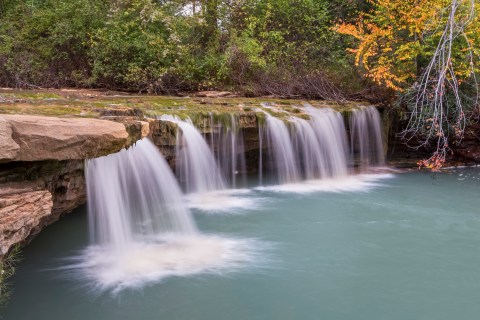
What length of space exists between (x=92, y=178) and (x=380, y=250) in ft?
12.9

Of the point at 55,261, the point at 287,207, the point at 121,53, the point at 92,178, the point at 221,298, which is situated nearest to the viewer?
the point at 221,298

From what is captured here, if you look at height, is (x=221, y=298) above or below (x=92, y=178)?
below

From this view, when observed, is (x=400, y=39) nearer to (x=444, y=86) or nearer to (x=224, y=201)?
(x=444, y=86)

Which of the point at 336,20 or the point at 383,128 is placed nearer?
the point at 383,128

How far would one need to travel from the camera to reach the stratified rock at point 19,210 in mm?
3352

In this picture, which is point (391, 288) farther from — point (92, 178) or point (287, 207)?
point (92, 178)

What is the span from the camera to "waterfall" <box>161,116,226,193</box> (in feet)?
26.9

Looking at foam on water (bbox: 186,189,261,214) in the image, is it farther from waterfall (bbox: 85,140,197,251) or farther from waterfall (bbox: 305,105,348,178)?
waterfall (bbox: 305,105,348,178)

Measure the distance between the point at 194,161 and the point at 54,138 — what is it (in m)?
4.81

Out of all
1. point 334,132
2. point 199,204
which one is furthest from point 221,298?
point 334,132

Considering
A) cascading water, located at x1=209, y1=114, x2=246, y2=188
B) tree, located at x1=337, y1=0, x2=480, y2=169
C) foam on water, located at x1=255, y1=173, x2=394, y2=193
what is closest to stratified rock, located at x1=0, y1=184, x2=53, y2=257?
cascading water, located at x1=209, y1=114, x2=246, y2=188

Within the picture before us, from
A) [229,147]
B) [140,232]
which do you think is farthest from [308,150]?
[140,232]

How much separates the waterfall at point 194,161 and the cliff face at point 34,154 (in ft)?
11.5

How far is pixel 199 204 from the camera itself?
318 inches
